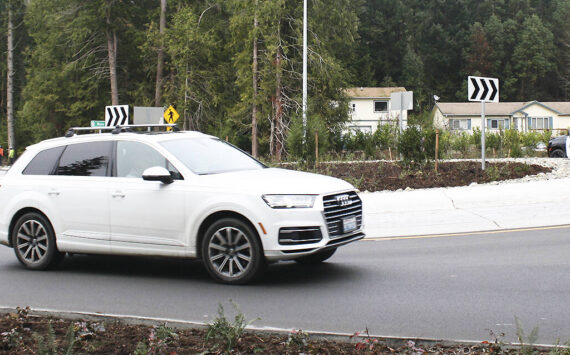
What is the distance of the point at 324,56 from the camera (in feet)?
136

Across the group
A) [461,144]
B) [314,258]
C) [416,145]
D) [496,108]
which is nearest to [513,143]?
[461,144]

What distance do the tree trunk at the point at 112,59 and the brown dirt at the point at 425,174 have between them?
3229 cm

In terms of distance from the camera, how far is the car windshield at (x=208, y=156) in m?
8.83

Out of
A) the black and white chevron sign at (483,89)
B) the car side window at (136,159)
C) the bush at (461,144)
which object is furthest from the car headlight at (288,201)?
the bush at (461,144)

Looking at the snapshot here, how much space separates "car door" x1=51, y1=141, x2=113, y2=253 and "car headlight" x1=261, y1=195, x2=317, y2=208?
224cm

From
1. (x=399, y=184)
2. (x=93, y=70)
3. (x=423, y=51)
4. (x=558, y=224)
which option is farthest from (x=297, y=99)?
(x=423, y=51)

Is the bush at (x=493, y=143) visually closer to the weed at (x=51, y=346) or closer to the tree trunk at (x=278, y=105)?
the tree trunk at (x=278, y=105)

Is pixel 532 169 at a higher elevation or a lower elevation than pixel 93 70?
lower

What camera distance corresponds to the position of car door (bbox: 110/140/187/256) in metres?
8.45

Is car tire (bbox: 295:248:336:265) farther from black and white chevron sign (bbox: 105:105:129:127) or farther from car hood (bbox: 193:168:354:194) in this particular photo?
black and white chevron sign (bbox: 105:105:129:127)

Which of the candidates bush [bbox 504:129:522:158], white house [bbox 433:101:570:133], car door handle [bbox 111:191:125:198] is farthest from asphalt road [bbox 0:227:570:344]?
white house [bbox 433:101:570:133]

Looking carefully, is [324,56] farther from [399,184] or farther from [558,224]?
[558,224]

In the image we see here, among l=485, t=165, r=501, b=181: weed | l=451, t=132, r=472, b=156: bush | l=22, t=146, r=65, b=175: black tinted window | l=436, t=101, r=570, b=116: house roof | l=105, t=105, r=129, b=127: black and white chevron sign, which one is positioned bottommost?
l=485, t=165, r=501, b=181: weed

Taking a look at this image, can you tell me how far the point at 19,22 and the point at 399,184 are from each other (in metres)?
54.7
